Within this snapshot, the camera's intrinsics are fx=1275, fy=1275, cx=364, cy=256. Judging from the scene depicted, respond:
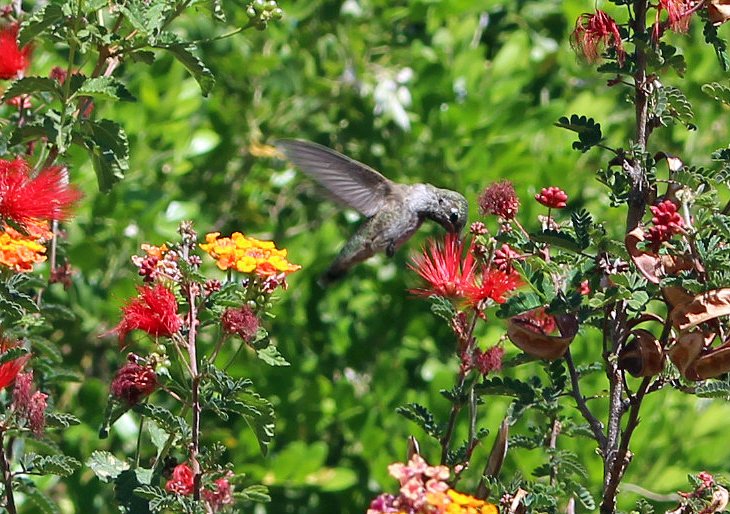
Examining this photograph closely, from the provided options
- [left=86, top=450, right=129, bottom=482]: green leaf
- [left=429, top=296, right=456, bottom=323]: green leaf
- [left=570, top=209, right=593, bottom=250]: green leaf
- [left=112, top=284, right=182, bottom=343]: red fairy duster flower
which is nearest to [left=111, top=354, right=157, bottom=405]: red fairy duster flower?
[left=112, top=284, right=182, bottom=343]: red fairy duster flower

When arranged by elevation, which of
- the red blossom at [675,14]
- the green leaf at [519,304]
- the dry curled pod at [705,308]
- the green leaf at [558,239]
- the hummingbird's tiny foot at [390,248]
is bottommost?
the hummingbird's tiny foot at [390,248]

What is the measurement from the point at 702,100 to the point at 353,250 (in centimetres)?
207

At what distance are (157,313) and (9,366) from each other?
0.32 meters

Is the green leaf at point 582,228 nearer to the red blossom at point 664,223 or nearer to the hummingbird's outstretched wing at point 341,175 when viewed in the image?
the red blossom at point 664,223

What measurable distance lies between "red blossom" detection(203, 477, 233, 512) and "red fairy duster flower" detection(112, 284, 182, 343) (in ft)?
0.83

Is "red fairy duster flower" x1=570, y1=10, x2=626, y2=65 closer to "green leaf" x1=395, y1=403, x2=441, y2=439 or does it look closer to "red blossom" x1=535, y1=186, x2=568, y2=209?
"red blossom" x1=535, y1=186, x2=568, y2=209

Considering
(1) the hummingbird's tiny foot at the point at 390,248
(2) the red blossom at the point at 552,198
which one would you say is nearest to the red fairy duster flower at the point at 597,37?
(2) the red blossom at the point at 552,198

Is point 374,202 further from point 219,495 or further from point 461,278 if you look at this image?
point 219,495

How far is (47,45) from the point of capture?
2658 mm

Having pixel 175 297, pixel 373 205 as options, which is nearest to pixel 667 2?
pixel 175 297

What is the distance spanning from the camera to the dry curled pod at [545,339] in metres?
1.86

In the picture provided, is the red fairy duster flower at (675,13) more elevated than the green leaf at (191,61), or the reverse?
the red fairy duster flower at (675,13)

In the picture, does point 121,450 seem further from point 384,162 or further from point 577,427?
point 577,427

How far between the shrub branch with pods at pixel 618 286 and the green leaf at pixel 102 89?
0.64 metres
